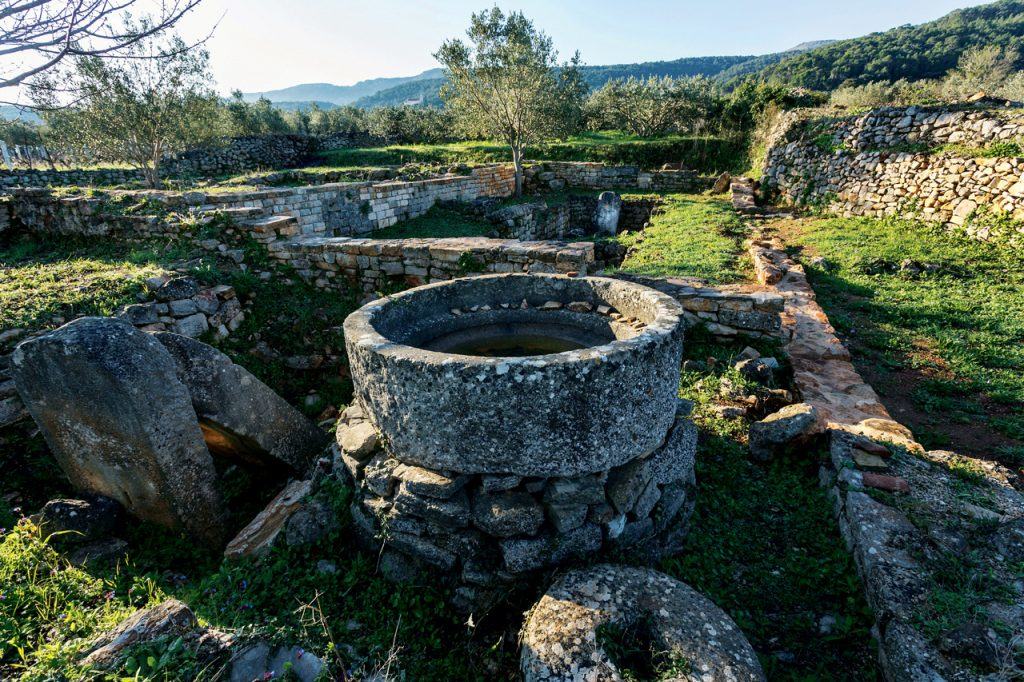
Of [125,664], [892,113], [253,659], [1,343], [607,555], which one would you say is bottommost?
[607,555]

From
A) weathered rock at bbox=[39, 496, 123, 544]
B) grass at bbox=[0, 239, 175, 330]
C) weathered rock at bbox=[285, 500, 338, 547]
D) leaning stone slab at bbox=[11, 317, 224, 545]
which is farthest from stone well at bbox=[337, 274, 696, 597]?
grass at bbox=[0, 239, 175, 330]

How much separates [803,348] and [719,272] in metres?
2.78

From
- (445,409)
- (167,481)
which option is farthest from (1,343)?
(445,409)

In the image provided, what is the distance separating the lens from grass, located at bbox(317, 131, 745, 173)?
20844 millimetres

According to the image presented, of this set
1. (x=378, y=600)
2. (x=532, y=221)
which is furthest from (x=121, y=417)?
(x=532, y=221)

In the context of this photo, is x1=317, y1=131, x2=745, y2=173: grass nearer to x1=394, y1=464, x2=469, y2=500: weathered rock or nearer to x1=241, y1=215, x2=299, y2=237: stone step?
x1=241, y1=215, x2=299, y2=237: stone step

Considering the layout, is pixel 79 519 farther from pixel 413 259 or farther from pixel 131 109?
pixel 131 109

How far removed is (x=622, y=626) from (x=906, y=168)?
13724 millimetres

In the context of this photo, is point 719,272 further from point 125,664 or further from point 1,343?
point 1,343

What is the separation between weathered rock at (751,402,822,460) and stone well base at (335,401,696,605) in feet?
3.96

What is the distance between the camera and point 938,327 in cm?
609

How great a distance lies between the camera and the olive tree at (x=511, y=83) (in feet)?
50.1

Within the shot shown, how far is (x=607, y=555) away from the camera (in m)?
2.94

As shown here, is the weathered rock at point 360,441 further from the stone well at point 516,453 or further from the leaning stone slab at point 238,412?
the leaning stone slab at point 238,412
